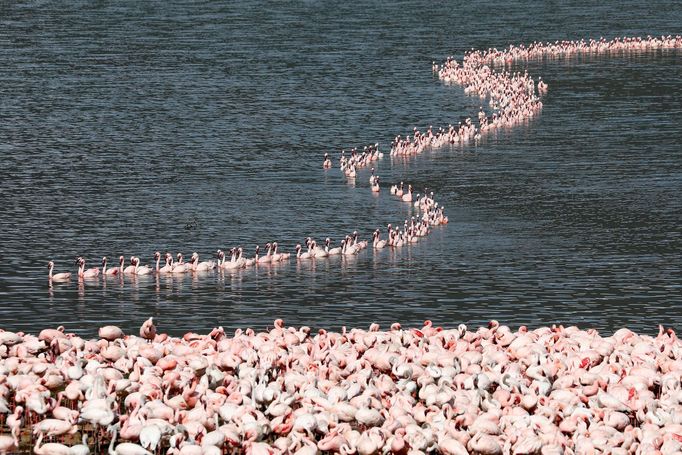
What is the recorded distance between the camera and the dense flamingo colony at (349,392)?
36125 millimetres

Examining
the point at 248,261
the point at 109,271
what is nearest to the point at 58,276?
the point at 109,271

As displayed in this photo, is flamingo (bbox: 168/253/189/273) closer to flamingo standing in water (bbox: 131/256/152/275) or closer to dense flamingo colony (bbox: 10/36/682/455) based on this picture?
flamingo standing in water (bbox: 131/256/152/275)

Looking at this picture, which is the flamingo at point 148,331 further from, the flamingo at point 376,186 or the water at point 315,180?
the flamingo at point 376,186

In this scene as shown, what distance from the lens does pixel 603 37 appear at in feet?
519

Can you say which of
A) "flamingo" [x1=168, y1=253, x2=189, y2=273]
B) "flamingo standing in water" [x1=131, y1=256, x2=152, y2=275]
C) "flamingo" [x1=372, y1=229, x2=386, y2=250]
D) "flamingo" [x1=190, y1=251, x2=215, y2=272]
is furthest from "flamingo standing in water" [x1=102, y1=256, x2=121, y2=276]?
"flamingo" [x1=372, y1=229, x2=386, y2=250]

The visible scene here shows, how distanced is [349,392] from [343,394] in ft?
0.63

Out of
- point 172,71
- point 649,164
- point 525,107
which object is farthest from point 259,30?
point 649,164

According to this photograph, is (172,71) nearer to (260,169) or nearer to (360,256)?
(260,169)

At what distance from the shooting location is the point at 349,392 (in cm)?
3941

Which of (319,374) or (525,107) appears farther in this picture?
(525,107)

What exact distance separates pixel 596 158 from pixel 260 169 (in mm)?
21284

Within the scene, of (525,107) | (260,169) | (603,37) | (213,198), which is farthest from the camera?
(603,37)

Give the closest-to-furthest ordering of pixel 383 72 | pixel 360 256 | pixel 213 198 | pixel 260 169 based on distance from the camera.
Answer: pixel 360 256 → pixel 213 198 → pixel 260 169 → pixel 383 72

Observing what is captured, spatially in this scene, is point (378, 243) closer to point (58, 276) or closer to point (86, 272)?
point (86, 272)
